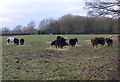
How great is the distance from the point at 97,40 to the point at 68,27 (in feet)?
197

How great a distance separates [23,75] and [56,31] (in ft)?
264

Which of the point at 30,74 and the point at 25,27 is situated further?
the point at 25,27

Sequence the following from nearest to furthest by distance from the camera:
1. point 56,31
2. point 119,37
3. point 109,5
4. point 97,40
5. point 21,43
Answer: point 119,37 < point 109,5 < point 97,40 < point 21,43 < point 56,31

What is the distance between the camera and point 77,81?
663 cm

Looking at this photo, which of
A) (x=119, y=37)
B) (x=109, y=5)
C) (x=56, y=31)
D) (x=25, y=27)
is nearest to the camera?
(x=119, y=37)

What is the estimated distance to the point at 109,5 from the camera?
5.54 meters

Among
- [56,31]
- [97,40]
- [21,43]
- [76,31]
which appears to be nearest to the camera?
[97,40]

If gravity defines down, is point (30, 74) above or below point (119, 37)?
below

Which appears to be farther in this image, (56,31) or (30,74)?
(56,31)

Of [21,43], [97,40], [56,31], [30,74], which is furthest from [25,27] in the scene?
[30,74]

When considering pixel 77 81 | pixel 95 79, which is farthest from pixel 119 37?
pixel 77 81

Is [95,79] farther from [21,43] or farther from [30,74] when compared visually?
[21,43]

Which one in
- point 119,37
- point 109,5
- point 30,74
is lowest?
point 30,74

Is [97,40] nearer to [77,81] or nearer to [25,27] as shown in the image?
[77,81]
